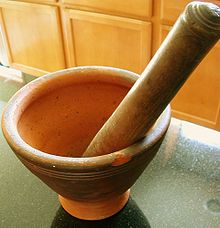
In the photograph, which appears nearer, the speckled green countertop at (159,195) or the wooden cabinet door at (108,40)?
the speckled green countertop at (159,195)

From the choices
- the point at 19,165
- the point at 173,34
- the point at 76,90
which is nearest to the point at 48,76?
the point at 76,90

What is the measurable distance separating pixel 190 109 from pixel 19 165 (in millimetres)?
1130

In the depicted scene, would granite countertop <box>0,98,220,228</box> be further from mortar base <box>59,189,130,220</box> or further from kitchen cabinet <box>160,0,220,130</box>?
kitchen cabinet <box>160,0,220,130</box>

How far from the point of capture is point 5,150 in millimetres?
769

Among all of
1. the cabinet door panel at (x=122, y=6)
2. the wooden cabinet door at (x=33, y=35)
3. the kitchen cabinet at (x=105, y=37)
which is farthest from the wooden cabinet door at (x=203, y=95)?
the wooden cabinet door at (x=33, y=35)

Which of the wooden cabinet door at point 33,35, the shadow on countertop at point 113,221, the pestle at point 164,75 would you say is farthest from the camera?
the wooden cabinet door at point 33,35

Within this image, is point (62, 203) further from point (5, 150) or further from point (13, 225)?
point (5, 150)

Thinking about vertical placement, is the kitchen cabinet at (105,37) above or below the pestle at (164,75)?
below

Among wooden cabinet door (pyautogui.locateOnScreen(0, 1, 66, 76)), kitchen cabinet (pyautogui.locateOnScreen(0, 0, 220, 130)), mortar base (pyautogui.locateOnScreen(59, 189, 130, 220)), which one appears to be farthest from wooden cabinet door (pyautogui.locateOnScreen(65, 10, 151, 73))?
mortar base (pyautogui.locateOnScreen(59, 189, 130, 220))

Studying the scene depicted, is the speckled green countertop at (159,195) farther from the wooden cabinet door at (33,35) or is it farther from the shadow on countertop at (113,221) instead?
the wooden cabinet door at (33,35)

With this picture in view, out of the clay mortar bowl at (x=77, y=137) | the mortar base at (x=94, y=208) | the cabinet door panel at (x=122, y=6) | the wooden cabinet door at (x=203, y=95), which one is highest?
the clay mortar bowl at (x=77, y=137)

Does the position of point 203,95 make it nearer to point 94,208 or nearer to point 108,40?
point 108,40

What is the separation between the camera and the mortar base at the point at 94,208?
596 mm

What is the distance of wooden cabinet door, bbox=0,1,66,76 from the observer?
1.91 meters
